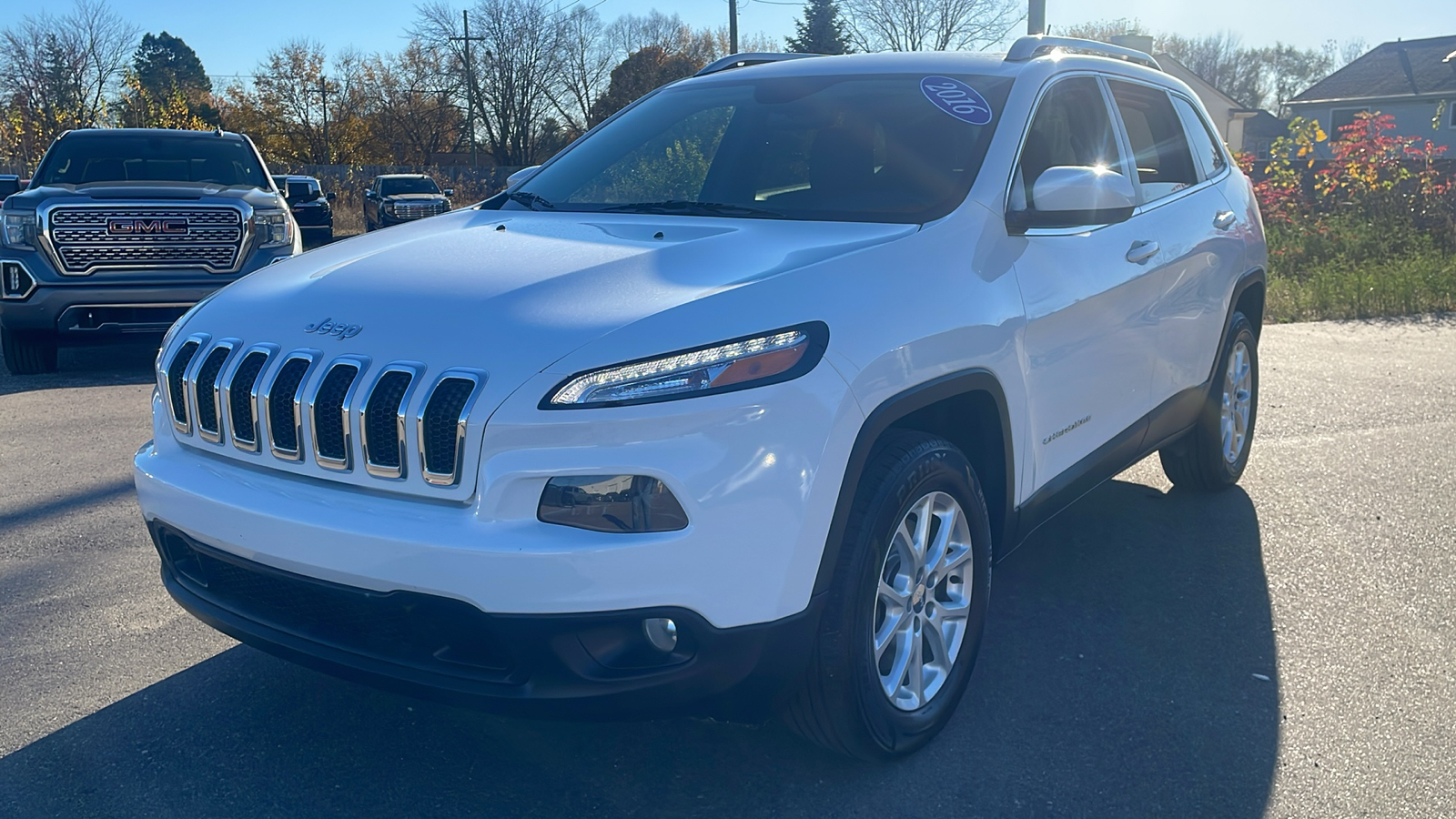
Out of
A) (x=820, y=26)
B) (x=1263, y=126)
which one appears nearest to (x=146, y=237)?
(x=820, y=26)

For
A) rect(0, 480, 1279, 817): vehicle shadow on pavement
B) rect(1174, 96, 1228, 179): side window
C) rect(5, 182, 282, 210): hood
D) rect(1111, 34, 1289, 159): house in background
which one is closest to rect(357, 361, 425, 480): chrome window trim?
rect(0, 480, 1279, 817): vehicle shadow on pavement

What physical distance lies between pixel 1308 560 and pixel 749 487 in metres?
3.07

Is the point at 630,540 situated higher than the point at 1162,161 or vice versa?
the point at 1162,161

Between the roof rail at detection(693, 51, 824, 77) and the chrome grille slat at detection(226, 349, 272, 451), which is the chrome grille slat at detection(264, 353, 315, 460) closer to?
the chrome grille slat at detection(226, 349, 272, 451)

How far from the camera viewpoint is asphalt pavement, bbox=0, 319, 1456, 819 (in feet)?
9.26

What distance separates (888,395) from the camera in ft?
8.95

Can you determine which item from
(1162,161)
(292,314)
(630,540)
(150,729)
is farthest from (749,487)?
(1162,161)

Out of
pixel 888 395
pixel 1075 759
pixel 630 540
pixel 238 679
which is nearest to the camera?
pixel 630 540

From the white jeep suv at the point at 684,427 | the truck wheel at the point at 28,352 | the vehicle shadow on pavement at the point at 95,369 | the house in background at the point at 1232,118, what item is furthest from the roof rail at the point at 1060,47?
the house in background at the point at 1232,118

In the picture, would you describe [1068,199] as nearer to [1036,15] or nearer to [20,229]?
[20,229]

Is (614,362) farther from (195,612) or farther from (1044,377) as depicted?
(1044,377)

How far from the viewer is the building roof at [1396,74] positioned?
168 feet

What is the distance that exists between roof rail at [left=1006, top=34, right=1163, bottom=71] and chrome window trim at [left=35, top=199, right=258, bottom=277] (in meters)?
6.13

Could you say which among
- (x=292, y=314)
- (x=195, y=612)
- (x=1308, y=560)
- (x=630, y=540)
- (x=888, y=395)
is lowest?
(x=1308, y=560)
